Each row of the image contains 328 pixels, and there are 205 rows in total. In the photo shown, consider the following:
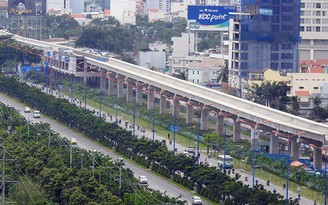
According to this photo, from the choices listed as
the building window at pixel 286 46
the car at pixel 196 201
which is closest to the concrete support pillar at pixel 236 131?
the car at pixel 196 201

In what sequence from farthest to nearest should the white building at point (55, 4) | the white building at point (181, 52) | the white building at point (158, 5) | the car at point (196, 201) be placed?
the white building at point (158, 5) < the white building at point (55, 4) < the white building at point (181, 52) < the car at point (196, 201)

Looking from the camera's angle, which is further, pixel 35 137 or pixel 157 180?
pixel 35 137

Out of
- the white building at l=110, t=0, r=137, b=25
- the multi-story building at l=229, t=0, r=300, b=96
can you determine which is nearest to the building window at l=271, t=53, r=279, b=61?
the multi-story building at l=229, t=0, r=300, b=96

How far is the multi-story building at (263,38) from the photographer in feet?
199

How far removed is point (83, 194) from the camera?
1265 inches

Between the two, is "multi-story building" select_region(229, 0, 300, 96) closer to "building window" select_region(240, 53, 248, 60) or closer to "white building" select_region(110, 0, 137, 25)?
"building window" select_region(240, 53, 248, 60)

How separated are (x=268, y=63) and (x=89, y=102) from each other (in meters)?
9.77

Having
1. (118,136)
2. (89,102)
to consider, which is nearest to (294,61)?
(89,102)

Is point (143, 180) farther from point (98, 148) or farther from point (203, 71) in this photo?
point (203, 71)

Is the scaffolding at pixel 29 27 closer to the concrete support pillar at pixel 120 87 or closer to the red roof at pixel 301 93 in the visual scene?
the concrete support pillar at pixel 120 87

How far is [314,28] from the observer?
66.0 m

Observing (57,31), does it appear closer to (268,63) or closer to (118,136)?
(268,63)

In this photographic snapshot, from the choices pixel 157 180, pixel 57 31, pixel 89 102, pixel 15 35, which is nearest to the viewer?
pixel 157 180

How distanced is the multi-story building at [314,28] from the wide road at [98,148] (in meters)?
17.1
